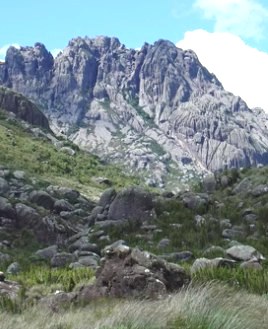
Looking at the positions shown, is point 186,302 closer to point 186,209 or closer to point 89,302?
point 89,302

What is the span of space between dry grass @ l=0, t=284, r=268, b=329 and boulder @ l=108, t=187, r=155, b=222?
1298 cm

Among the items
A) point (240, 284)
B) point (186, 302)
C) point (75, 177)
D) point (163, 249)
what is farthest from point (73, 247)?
point (75, 177)

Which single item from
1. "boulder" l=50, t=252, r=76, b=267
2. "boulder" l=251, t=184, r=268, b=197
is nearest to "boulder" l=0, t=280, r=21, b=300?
"boulder" l=50, t=252, r=76, b=267

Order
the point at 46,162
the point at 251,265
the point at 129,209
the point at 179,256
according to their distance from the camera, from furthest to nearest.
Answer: the point at 46,162, the point at 129,209, the point at 179,256, the point at 251,265

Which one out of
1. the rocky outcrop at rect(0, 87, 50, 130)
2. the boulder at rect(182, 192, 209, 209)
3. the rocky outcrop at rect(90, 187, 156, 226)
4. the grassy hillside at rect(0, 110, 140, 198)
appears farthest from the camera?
the rocky outcrop at rect(0, 87, 50, 130)

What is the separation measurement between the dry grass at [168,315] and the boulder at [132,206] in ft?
42.6

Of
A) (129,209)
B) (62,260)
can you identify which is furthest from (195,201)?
(62,260)

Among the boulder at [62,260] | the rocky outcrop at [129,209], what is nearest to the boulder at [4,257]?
the boulder at [62,260]

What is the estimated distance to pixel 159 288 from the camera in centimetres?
855

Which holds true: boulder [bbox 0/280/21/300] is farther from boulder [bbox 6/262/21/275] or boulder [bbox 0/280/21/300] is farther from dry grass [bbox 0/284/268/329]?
boulder [bbox 6/262/21/275]

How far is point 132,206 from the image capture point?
21.6m

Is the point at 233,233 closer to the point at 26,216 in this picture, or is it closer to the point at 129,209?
the point at 129,209

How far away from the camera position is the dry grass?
245 inches

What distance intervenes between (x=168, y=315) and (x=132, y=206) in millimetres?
15059
